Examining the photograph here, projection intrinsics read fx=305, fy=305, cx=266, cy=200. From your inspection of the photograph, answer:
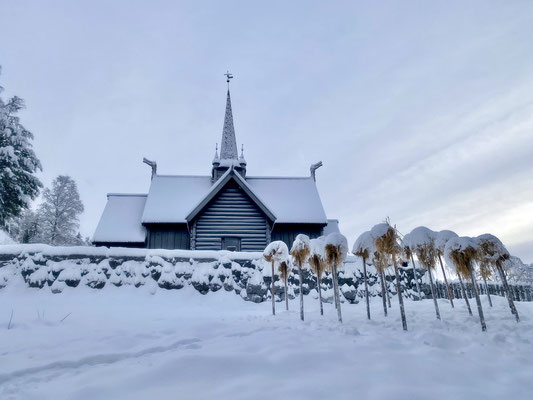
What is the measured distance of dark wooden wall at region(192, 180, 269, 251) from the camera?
16.5m

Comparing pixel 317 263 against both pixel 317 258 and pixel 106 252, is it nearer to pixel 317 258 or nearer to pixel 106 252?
pixel 317 258

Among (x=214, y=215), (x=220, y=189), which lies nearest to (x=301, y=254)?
(x=214, y=215)

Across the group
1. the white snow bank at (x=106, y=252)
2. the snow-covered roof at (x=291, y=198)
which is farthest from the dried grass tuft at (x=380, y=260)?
the snow-covered roof at (x=291, y=198)

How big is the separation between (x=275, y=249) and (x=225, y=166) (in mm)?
15500

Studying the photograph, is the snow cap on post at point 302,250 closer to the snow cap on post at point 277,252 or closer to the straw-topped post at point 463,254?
the snow cap on post at point 277,252

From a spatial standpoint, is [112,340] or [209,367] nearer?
[209,367]

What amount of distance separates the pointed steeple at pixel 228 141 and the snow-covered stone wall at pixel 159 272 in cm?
1449

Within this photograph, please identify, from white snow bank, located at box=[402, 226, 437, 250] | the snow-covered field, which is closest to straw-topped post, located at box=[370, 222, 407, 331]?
white snow bank, located at box=[402, 226, 437, 250]

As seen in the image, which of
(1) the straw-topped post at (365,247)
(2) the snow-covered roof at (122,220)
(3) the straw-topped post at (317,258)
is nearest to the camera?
(1) the straw-topped post at (365,247)

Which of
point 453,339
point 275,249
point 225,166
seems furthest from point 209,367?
point 225,166

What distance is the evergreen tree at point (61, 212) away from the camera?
29234 mm

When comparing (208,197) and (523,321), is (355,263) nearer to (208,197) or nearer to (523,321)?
(523,321)

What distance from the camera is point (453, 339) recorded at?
5105mm

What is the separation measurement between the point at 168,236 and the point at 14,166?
10481 millimetres
